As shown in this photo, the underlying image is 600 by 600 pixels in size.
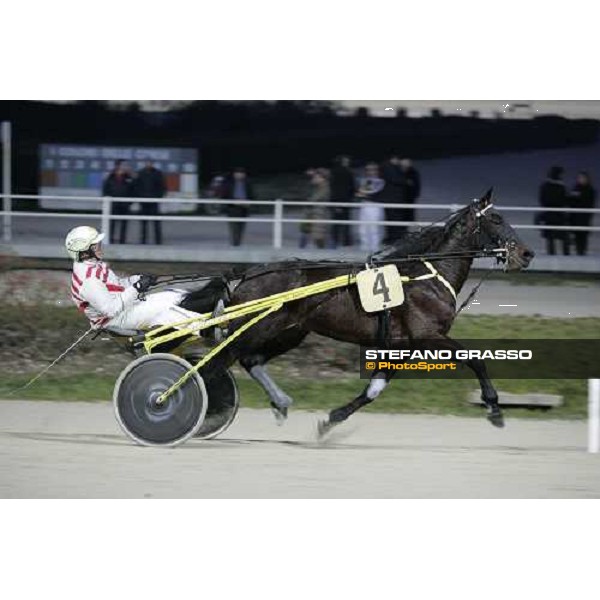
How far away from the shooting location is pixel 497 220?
779 centimetres

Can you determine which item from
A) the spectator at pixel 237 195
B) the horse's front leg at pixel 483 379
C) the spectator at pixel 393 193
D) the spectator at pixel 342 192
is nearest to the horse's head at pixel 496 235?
the spectator at pixel 393 193

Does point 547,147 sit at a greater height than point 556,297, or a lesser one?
greater

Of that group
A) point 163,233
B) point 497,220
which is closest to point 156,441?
point 163,233

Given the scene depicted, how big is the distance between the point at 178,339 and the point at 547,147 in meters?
2.05

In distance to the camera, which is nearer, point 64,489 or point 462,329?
point 64,489

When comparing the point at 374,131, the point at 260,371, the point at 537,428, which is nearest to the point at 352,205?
the point at 374,131

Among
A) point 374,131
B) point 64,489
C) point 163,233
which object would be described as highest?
point 374,131

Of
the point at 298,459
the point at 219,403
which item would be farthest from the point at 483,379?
the point at 219,403

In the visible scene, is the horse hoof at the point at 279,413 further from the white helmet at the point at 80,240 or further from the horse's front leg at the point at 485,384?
the white helmet at the point at 80,240

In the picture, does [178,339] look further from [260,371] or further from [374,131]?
[374,131]

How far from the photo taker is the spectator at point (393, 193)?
25.8ft

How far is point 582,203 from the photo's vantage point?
7926mm

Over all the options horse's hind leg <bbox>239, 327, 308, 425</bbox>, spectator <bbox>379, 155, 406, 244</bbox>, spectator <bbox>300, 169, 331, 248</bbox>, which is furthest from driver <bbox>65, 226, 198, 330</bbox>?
spectator <bbox>379, 155, 406, 244</bbox>

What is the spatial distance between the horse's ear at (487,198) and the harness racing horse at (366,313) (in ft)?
0.15
